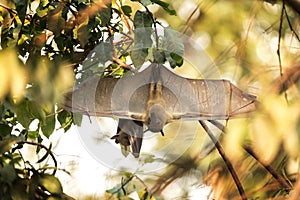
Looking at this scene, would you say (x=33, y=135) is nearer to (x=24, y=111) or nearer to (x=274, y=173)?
(x=24, y=111)

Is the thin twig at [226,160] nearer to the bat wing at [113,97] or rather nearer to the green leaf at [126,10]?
the bat wing at [113,97]

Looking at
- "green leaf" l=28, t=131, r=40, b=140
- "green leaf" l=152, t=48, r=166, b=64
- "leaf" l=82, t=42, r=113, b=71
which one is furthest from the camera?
"green leaf" l=28, t=131, r=40, b=140

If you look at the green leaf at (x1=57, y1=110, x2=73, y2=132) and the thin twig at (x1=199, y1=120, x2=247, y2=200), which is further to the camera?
the green leaf at (x1=57, y1=110, x2=73, y2=132)

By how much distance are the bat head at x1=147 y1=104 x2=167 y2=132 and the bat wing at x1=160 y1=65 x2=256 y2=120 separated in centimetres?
4

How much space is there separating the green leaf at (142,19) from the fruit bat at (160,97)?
0.08m

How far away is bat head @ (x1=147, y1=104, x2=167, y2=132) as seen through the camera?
3.72 ft

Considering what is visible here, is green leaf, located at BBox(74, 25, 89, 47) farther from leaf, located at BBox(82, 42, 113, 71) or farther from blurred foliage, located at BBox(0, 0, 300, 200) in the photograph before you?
leaf, located at BBox(82, 42, 113, 71)

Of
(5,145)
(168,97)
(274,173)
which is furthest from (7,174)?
(274,173)

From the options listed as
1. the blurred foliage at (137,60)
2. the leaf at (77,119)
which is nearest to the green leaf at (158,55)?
the blurred foliage at (137,60)

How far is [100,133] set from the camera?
4.45 feet

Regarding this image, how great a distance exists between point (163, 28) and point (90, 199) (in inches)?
18.9

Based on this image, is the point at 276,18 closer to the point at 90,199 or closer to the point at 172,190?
the point at 172,190

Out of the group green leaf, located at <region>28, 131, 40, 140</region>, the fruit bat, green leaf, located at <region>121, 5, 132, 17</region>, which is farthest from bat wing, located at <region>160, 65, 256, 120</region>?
green leaf, located at <region>28, 131, 40, 140</region>

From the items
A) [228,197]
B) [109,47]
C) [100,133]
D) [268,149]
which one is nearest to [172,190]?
[228,197]
